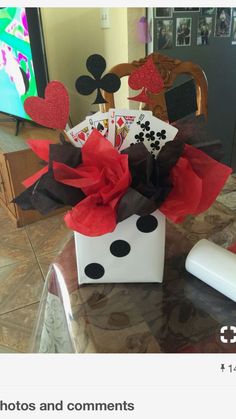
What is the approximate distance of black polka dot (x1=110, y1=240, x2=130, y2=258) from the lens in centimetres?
45

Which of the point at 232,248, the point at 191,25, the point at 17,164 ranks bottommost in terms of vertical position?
the point at 17,164

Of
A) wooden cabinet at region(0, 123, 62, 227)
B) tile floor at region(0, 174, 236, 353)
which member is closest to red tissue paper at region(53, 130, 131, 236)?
tile floor at region(0, 174, 236, 353)

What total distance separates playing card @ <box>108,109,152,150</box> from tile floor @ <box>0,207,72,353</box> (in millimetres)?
478

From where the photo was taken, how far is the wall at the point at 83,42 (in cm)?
143

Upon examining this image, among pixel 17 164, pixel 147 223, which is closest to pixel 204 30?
pixel 17 164

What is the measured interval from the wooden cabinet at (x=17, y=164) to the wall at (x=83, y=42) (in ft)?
0.95

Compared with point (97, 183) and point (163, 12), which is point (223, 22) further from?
point (97, 183)

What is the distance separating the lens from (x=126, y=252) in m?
0.45

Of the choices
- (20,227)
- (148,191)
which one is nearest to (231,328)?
(148,191)

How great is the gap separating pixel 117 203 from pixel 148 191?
5 cm

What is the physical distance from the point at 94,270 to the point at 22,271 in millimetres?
953

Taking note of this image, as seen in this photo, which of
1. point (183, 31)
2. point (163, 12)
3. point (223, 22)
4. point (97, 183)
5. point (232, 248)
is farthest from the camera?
point (223, 22)

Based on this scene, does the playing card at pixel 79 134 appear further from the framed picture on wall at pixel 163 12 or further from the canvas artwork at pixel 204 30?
the canvas artwork at pixel 204 30

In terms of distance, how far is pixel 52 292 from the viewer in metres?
0.52
